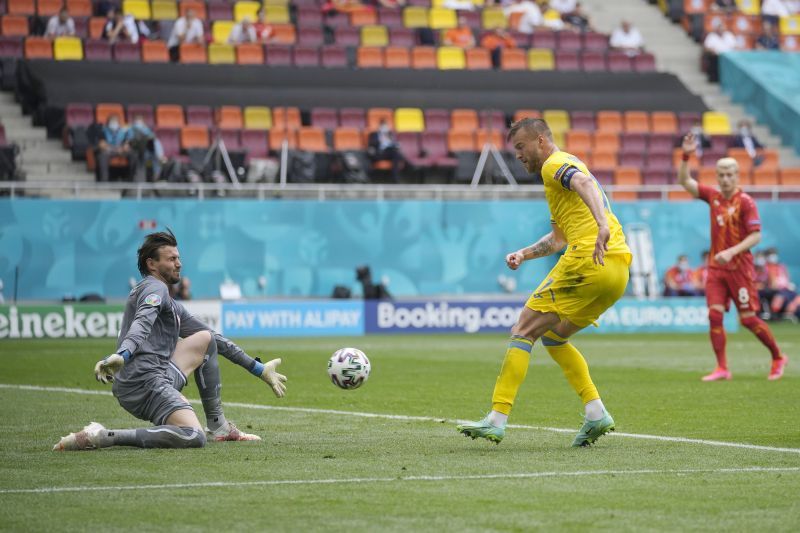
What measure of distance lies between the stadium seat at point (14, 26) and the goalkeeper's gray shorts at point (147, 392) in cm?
2498

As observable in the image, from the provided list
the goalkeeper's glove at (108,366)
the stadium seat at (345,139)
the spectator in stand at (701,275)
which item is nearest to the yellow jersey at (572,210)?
the goalkeeper's glove at (108,366)

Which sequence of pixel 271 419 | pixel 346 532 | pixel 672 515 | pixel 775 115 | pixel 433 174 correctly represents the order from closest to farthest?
pixel 346 532
pixel 672 515
pixel 271 419
pixel 433 174
pixel 775 115

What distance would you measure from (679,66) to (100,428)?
32815mm

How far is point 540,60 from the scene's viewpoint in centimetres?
3681

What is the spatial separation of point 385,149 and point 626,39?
10.7 m

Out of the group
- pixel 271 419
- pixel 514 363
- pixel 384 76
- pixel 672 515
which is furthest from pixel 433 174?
pixel 672 515

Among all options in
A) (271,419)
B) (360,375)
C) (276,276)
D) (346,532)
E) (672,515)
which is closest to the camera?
(346,532)

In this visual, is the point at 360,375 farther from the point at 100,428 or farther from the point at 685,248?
the point at 685,248

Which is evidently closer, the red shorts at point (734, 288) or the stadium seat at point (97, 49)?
the red shorts at point (734, 288)

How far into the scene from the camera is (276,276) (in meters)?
29.7

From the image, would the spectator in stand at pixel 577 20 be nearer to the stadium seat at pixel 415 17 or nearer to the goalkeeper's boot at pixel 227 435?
the stadium seat at pixel 415 17

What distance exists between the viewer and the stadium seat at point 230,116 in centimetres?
3197

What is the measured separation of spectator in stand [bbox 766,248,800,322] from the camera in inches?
1259

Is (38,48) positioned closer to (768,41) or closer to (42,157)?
(42,157)
